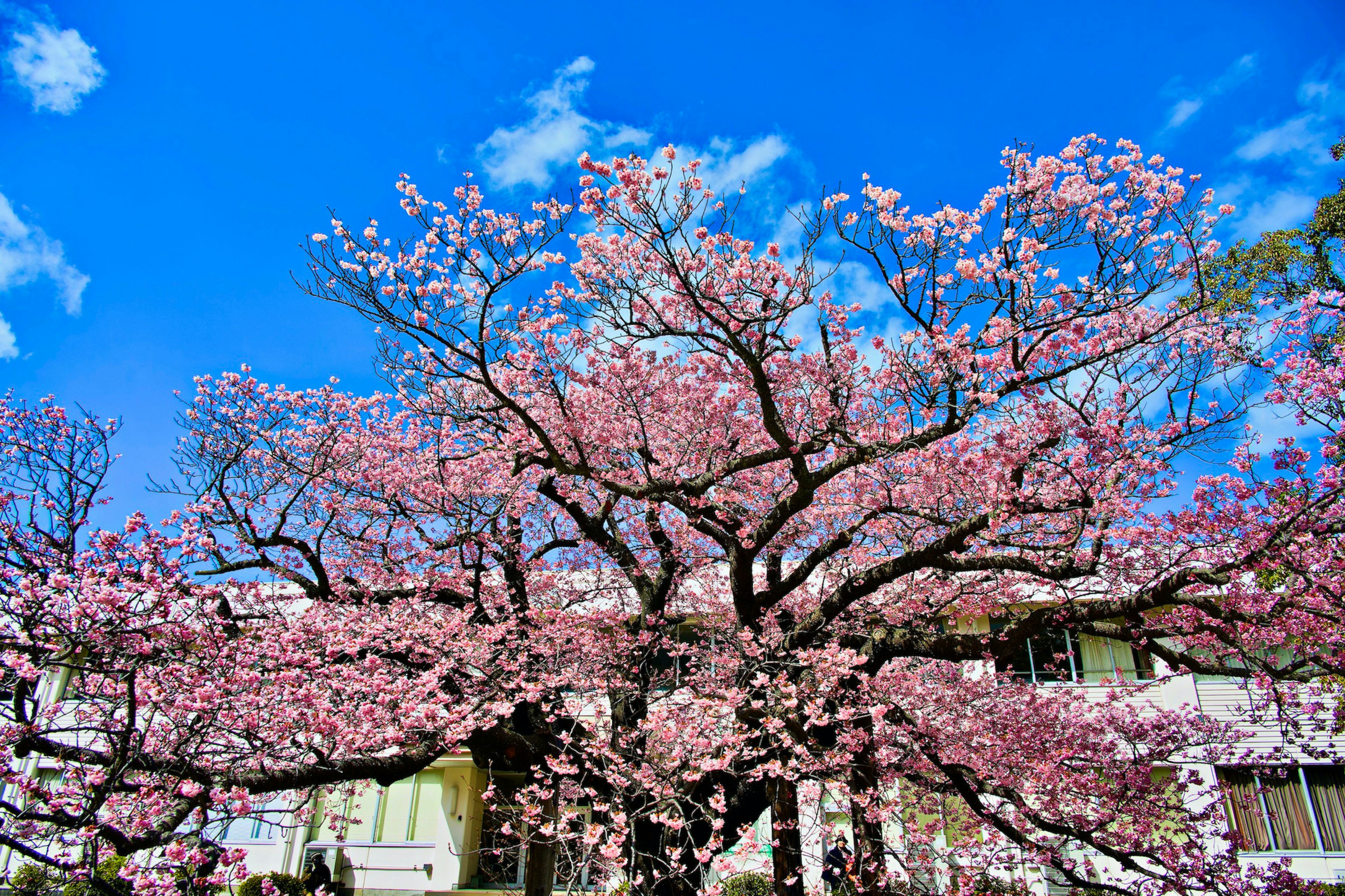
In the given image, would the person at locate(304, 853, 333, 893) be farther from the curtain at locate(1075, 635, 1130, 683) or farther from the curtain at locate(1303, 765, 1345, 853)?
the curtain at locate(1303, 765, 1345, 853)

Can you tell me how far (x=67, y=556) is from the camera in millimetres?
6512

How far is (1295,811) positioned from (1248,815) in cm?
83

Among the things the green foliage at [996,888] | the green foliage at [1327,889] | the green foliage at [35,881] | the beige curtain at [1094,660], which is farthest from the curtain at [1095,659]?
the green foliage at [35,881]

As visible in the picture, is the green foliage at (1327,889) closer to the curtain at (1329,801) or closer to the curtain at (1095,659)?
the curtain at (1329,801)

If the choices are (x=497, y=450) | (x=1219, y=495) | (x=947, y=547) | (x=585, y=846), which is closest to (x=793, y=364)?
(x=947, y=547)

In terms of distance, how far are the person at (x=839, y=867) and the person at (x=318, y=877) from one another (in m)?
10.1

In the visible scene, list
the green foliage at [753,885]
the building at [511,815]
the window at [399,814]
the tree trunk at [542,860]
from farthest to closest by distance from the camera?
the window at [399,814] → the green foliage at [753,885] → the building at [511,815] → the tree trunk at [542,860]

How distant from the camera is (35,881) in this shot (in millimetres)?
8688

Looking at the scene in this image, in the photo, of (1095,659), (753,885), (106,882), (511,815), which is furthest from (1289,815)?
(106,882)

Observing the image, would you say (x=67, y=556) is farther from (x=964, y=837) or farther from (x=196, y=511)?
(x=964, y=837)

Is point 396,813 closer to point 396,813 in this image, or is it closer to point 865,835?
point 396,813

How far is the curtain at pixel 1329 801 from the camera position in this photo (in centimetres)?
A: 1355

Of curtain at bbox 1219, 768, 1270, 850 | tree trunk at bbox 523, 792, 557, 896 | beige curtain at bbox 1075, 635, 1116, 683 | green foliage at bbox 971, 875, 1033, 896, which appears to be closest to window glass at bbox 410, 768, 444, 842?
tree trunk at bbox 523, 792, 557, 896

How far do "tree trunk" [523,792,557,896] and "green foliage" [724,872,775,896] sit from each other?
11.6 feet
